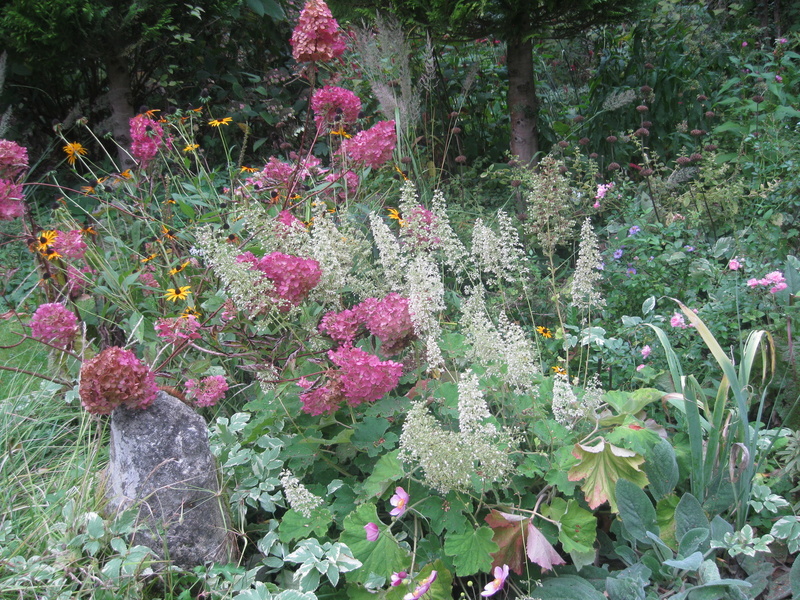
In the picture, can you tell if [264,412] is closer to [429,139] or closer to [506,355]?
[506,355]

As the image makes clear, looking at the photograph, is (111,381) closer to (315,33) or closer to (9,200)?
(9,200)

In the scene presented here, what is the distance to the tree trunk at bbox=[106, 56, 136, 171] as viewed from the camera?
4.87m

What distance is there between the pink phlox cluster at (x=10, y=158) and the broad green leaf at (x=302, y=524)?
183 centimetres

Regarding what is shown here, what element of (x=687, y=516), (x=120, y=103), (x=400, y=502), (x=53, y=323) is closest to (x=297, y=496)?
(x=400, y=502)

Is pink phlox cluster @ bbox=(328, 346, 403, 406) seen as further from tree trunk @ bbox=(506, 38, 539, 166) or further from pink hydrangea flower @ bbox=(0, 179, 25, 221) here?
tree trunk @ bbox=(506, 38, 539, 166)

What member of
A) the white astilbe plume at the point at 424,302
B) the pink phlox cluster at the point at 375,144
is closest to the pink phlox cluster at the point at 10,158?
the pink phlox cluster at the point at 375,144

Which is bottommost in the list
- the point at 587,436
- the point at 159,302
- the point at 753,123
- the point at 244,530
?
the point at 244,530

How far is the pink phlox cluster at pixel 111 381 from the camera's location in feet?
5.49

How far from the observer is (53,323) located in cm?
228

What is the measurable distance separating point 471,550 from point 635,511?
1.48 feet

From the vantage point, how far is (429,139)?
175 inches

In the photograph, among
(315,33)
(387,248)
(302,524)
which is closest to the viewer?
(302,524)

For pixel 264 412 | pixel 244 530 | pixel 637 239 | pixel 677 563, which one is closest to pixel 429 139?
pixel 637 239

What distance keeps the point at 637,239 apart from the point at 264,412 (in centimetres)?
188
